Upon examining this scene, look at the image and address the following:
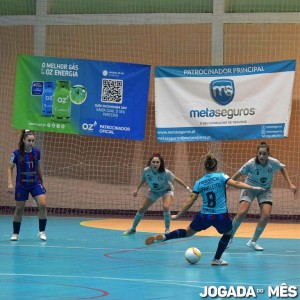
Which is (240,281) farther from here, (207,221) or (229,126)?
(229,126)

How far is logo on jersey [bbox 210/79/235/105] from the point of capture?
2612cm

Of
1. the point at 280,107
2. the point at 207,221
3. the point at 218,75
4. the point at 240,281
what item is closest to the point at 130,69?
the point at 218,75

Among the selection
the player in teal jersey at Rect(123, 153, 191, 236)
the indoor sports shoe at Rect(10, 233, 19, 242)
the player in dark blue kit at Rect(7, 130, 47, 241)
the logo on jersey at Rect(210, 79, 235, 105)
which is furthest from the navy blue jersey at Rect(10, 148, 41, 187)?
the logo on jersey at Rect(210, 79, 235, 105)

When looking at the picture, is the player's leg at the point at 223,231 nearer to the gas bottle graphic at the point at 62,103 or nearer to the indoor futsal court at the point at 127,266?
the indoor futsal court at the point at 127,266

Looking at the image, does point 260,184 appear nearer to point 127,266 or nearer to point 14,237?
point 127,266

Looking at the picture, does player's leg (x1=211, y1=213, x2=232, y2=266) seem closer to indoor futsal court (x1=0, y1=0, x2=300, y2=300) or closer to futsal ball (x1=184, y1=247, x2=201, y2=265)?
futsal ball (x1=184, y1=247, x2=201, y2=265)

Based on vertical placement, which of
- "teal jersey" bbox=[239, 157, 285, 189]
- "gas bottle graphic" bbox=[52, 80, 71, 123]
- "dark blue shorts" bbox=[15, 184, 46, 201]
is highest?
"gas bottle graphic" bbox=[52, 80, 71, 123]

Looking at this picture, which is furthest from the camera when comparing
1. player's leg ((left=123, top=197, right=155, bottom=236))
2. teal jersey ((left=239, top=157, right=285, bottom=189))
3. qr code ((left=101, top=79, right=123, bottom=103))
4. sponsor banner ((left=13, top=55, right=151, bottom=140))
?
qr code ((left=101, top=79, right=123, bottom=103))

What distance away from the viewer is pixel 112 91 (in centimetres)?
2689

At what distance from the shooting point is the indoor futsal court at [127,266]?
39.7 ft

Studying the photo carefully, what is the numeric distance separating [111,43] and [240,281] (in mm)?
16539

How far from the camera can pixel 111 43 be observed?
28.5 metres

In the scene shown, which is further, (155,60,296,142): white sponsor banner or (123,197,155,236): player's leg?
(155,60,296,142): white sponsor banner

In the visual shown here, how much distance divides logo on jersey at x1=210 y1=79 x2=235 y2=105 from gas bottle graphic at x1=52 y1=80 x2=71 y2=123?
4193 millimetres
